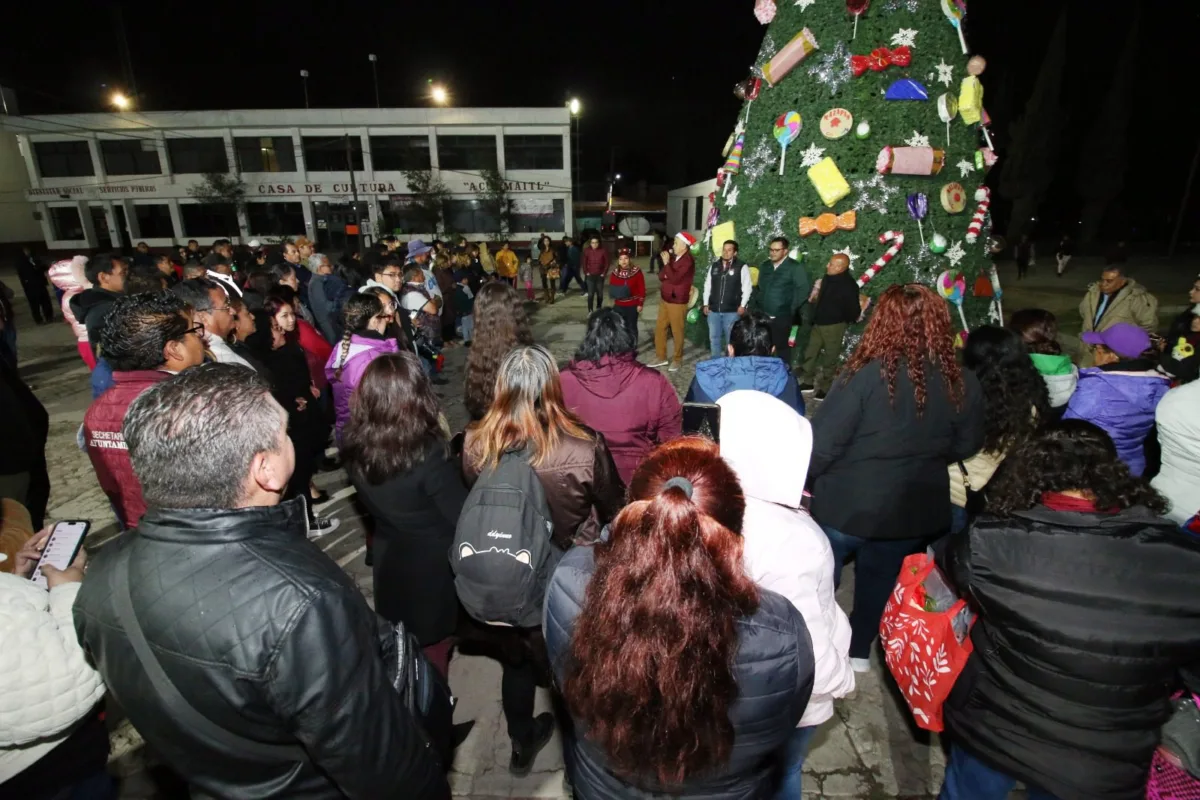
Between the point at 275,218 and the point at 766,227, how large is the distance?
3744cm

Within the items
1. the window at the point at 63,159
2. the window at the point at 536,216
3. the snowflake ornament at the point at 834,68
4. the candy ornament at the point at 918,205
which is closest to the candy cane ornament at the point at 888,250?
the candy ornament at the point at 918,205

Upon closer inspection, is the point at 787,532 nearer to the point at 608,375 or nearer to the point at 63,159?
the point at 608,375

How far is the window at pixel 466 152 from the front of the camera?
3503cm

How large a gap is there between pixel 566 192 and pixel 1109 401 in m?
35.1

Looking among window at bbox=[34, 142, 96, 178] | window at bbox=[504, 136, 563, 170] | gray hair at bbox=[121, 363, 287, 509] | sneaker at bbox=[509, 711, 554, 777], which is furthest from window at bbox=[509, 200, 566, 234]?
gray hair at bbox=[121, 363, 287, 509]

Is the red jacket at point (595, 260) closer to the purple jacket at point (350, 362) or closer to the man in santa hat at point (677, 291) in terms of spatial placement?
the man in santa hat at point (677, 291)

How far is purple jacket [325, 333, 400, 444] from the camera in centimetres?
378

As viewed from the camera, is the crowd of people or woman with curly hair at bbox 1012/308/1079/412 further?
woman with curly hair at bbox 1012/308/1079/412

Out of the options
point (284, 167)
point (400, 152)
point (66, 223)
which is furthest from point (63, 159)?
point (400, 152)

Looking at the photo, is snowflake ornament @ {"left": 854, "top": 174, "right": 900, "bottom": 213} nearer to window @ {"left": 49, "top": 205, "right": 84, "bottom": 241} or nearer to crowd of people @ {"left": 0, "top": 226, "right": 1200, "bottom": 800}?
crowd of people @ {"left": 0, "top": 226, "right": 1200, "bottom": 800}

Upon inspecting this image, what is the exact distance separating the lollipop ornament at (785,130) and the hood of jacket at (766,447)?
6365 mm

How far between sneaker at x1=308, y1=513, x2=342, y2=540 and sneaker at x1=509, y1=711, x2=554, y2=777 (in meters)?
2.56

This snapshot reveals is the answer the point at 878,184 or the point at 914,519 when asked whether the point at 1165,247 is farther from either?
the point at 914,519

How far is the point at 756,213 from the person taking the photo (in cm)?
773
